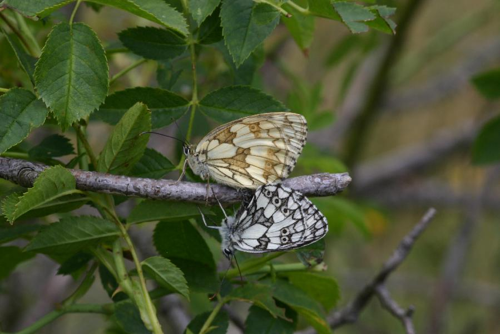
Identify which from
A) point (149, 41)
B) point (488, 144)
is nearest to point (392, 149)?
point (488, 144)

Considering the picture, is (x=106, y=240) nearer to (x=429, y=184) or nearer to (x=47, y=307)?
(x=47, y=307)

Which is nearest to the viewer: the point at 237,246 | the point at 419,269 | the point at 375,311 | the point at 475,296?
the point at 237,246

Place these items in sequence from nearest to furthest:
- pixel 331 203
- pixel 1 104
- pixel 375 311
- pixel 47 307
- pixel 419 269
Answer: pixel 1 104 → pixel 331 203 → pixel 47 307 → pixel 375 311 → pixel 419 269

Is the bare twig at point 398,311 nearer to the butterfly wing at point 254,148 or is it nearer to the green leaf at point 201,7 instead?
the butterfly wing at point 254,148

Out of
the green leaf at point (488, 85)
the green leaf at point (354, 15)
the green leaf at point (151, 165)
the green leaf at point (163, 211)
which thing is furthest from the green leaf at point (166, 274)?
the green leaf at point (488, 85)

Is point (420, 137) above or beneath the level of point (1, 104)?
beneath

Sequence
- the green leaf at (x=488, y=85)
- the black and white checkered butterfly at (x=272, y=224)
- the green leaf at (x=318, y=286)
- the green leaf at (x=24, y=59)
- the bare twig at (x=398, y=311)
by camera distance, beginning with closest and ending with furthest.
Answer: the green leaf at (x=24, y=59), the black and white checkered butterfly at (x=272, y=224), the green leaf at (x=318, y=286), the bare twig at (x=398, y=311), the green leaf at (x=488, y=85)

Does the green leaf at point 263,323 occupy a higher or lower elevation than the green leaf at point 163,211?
lower

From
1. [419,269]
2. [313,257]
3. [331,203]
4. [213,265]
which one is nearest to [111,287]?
[213,265]
